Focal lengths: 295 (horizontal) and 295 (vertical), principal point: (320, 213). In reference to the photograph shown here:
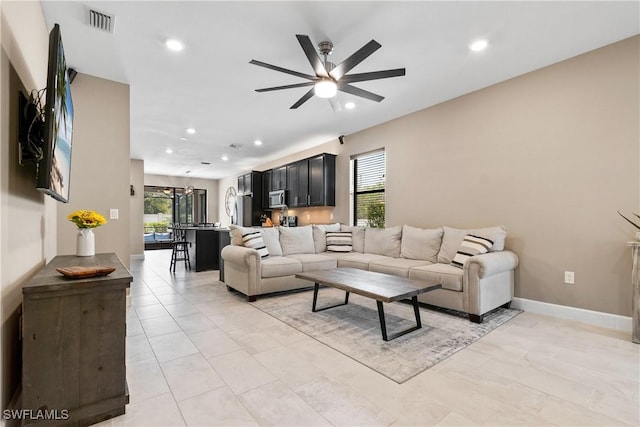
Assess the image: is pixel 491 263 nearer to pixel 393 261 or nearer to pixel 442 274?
pixel 442 274

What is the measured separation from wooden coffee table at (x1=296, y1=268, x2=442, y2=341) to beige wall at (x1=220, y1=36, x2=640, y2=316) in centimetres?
153

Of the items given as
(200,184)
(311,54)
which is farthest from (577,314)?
(200,184)

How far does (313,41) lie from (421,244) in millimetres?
2825

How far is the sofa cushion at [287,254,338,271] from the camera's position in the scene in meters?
4.21

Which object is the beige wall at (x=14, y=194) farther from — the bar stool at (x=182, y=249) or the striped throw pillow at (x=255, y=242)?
the bar stool at (x=182, y=249)

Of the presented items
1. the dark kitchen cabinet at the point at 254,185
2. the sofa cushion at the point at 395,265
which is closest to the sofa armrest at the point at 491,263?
the sofa cushion at the point at 395,265

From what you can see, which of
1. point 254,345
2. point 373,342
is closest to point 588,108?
point 373,342

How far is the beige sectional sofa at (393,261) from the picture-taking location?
10.1 ft

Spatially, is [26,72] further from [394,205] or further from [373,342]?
[394,205]

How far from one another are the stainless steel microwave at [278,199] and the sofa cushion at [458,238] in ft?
13.7

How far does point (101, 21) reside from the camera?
2.48 meters

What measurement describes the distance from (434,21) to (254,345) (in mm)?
3133

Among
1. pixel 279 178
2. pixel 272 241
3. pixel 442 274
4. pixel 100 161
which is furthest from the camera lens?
pixel 279 178

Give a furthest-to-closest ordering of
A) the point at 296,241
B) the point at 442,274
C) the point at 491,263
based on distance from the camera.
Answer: the point at 296,241
the point at 442,274
the point at 491,263
